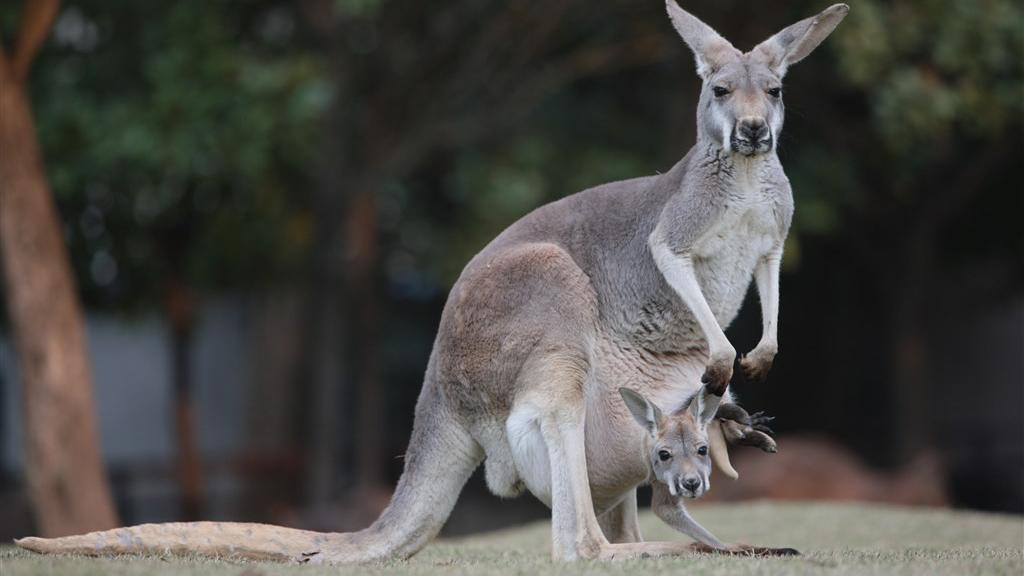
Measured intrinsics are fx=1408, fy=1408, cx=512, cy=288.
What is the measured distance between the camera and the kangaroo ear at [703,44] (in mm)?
5469

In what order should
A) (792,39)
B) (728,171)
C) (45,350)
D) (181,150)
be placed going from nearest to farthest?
(728,171) → (792,39) → (45,350) → (181,150)

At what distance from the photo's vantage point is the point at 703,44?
18.2ft

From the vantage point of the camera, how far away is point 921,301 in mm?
15250

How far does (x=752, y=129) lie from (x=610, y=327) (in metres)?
0.96

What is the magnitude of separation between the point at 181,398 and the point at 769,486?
19.3 feet

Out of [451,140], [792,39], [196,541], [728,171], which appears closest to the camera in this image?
[196,541]

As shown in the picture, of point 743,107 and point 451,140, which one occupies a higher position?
point 451,140

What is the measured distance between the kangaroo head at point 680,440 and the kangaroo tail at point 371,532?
0.69 m

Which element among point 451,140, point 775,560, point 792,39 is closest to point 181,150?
point 451,140

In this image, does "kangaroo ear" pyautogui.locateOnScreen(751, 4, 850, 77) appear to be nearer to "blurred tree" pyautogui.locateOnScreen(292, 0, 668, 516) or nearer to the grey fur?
the grey fur

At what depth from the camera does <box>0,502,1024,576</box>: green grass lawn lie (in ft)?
14.8

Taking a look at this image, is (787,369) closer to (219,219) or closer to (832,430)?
(832,430)

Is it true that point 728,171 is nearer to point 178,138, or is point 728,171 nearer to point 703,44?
point 703,44

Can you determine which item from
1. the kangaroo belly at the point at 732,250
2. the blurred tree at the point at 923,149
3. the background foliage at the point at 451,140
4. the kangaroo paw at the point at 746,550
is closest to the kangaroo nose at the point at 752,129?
the kangaroo belly at the point at 732,250
